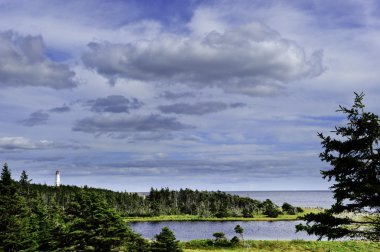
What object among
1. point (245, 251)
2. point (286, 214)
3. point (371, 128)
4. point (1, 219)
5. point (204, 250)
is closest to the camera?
point (371, 128)

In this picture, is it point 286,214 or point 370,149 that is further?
point 286,214

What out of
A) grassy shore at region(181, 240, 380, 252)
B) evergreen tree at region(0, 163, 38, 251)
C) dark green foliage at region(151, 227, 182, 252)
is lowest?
grassy shore at region(181, 240, 380, 252)

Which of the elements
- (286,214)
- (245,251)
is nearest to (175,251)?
(245,251)

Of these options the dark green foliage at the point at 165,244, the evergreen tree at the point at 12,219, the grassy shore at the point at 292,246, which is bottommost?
the grassy shore at the point at 292,246

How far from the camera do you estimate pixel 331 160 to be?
797 inches

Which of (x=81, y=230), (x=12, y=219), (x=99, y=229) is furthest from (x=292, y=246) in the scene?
(x=12, y=219)

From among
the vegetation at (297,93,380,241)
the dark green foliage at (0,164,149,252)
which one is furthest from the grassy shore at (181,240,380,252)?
the vegetation at (297,93,380,241)

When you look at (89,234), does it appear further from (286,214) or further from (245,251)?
(286,214)

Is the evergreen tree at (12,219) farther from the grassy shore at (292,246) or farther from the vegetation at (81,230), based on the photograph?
the grassy shore at (292,246)

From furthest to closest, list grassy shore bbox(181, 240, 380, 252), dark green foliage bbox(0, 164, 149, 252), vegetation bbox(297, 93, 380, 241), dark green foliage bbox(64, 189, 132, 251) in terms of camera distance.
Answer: grassy shore bbox(181, 240, 380, 252)
dark green foliage bbox(64, 189, 132, 251)
dark green foliage bbox(0, 164, 149, 252)
vegetation bbox(297, 93, 380, 241)

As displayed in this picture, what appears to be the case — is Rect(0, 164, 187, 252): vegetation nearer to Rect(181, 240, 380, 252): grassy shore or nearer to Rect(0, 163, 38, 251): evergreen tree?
Rect(0, 163, 38, 251): evergreen tree

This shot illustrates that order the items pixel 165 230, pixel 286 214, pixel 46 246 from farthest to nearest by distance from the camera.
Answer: pixel 286 214, pixel 46 246, pixel 165 230

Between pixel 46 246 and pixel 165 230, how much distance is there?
61.1 feet

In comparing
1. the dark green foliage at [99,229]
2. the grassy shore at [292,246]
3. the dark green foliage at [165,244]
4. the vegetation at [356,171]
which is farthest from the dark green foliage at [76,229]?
the vegetation at [356,171]
